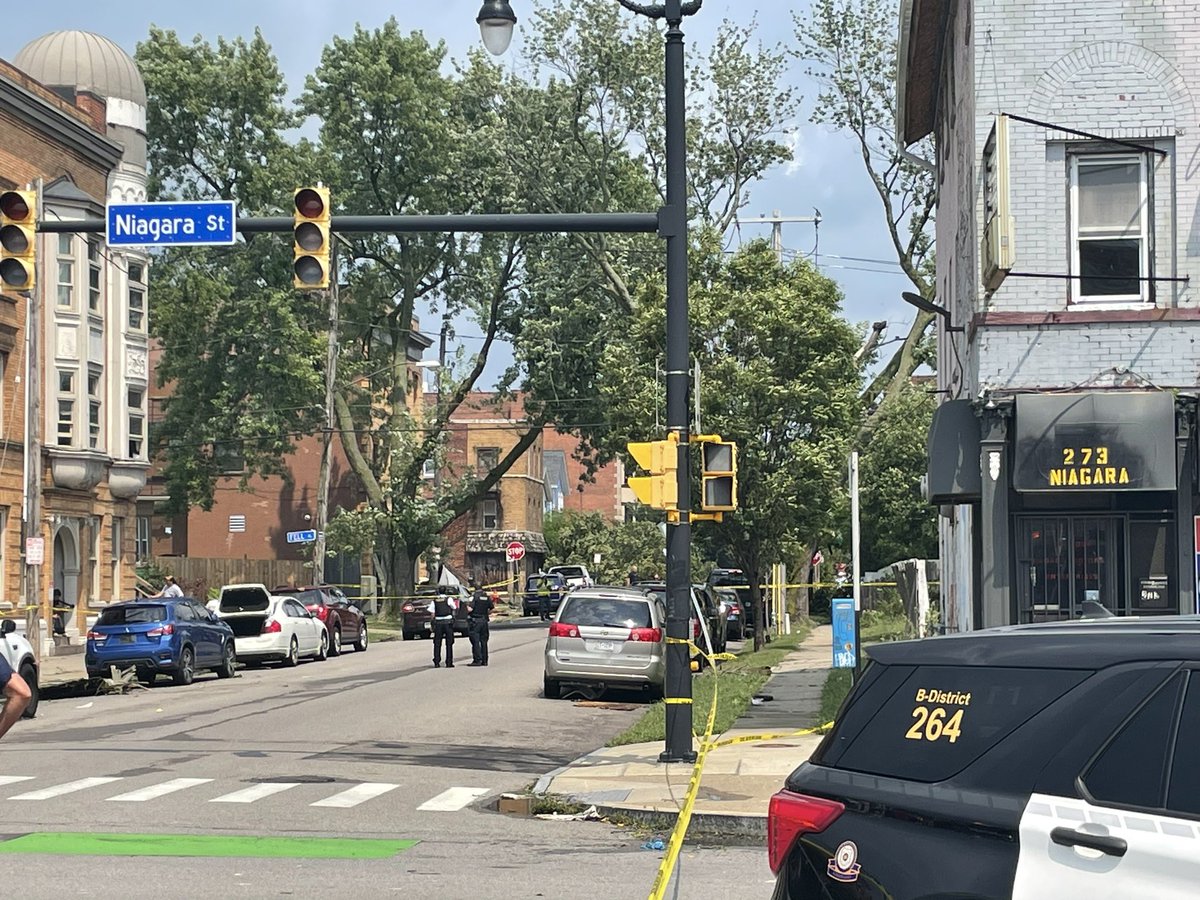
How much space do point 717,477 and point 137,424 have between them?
3364 centimetres

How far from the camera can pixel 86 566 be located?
4362 centimetres

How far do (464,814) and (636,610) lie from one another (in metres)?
11.5

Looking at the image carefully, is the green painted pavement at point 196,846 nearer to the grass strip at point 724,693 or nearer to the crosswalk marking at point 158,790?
the crosswalk marking at point 158,790

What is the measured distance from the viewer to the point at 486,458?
9756 centimetres

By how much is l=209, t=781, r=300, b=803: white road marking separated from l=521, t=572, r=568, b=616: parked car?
48.0 metres

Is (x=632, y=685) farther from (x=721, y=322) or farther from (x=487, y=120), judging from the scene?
(x=487, y=120)

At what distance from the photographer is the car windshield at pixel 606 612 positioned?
2455cm

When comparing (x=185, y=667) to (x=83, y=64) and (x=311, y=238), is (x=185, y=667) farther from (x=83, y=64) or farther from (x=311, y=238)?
(x=83, y=64)

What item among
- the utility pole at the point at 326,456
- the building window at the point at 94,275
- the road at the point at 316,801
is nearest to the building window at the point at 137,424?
the building window at the point at 94,275

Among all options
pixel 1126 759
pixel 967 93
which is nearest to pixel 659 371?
pixel 967 93

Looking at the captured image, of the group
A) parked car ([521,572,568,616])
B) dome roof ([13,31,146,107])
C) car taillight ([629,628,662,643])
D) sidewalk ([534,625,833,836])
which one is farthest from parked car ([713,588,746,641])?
sidewalk ([534,625,833,836])

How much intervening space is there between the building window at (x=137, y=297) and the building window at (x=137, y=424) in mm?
1887

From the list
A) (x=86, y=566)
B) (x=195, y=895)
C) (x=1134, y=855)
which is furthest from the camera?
(x=86, y=566)

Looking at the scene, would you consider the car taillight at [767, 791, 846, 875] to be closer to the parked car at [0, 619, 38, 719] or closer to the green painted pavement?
the green painted pavement
